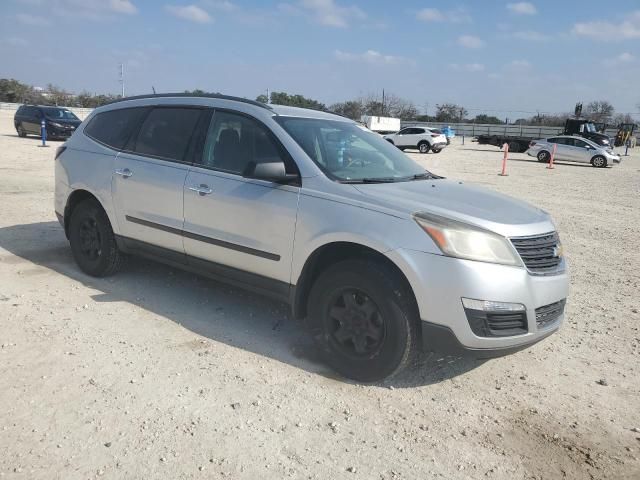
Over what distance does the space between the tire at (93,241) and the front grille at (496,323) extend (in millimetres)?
3574

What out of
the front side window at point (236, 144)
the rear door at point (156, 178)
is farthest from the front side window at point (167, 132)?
the front side window at point (236, 144)

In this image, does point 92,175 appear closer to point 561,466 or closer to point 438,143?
point 561,466

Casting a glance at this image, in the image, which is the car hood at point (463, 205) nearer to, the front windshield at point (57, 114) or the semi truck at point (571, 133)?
the front windshield at point (57, 114)

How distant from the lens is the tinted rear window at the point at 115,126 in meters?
5.16

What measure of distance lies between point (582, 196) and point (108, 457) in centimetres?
1402

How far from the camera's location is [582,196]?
1406 cm

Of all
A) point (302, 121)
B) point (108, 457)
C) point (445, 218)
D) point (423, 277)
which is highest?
point (302, 121)

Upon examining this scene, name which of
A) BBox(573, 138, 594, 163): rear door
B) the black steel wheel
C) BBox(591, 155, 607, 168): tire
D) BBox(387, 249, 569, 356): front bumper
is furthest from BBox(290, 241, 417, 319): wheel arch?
BBox(573, 138, 594, 163): rear door

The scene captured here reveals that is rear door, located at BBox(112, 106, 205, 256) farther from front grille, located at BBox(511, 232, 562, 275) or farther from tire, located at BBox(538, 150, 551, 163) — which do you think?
tire, located at BBox(538, 150, 551, 163)

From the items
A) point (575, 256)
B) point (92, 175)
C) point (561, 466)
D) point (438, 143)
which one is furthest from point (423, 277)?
point (438, 143)

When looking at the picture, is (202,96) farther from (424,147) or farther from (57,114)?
(424,147)

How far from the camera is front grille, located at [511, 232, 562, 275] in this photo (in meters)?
3.39

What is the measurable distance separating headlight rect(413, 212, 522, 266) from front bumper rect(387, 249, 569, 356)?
5cm

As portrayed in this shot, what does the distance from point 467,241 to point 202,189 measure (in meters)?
2.16
